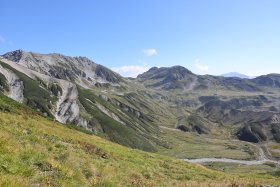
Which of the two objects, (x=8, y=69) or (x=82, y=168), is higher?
(x=8, y=69)

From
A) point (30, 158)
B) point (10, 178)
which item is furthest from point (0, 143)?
point (10, 178)

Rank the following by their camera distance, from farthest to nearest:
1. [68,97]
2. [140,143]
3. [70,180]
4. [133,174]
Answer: [140,143] → [68,97] → [133,174] → [70,180]

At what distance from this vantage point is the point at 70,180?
15.8 meters

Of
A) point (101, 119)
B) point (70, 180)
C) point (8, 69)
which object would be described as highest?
point (8, 69)

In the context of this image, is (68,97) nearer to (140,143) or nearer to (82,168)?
(140,143)

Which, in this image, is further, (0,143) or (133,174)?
(133,174)

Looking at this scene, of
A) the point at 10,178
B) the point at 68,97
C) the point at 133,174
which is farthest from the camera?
the point at 68,97

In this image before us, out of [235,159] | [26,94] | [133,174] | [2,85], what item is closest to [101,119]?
[26,94]

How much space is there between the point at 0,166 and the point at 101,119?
175 m

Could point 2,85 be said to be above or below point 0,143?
above

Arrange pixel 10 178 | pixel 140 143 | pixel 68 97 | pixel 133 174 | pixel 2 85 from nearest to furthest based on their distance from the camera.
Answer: pixel 10 178 < pixel 133 174 < pixel 2 85 < pixel 68 97 < pixel 140 143

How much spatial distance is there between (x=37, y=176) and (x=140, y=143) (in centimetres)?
17897

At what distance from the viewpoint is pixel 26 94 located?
159m

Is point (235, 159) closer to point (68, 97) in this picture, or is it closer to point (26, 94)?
point (68, 97)
